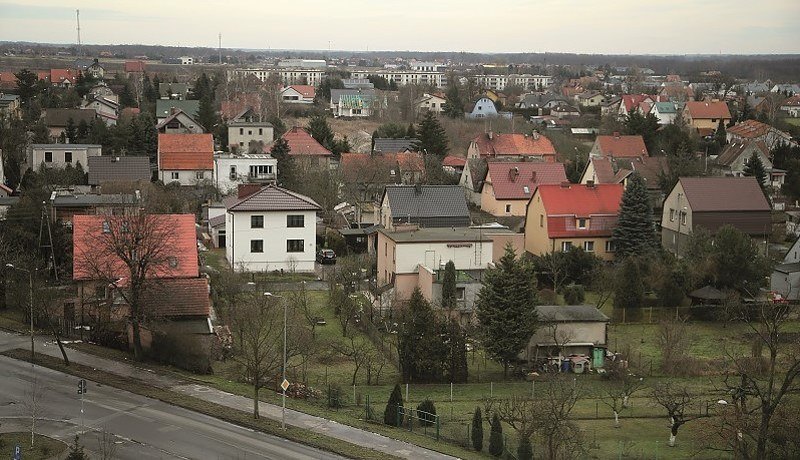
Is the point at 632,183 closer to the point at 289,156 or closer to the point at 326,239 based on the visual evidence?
the point at 326,239

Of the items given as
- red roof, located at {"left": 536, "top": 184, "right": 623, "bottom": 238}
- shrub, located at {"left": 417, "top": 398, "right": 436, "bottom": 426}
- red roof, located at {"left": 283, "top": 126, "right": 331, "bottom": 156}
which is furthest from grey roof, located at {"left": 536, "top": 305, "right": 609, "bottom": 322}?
red roof, located at {"left": 283, "top": 126, "right": 331, "bottom": 156}

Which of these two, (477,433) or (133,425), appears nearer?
(133,425)

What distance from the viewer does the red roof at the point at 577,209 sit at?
128ft

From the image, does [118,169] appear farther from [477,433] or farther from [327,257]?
[477,433]

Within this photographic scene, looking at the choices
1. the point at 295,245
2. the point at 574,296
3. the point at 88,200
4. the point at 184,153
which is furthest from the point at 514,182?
the point at 88,200

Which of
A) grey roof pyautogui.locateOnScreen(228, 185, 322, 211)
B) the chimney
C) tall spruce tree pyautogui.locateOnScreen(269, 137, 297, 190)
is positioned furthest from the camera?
tall spruce tree pyautogui.locateOnScreen(269, 137, 297, 190)

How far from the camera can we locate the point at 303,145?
189 feet

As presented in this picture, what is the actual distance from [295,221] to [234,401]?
631 inches

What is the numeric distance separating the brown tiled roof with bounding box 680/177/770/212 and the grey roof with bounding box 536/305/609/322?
13.5 m

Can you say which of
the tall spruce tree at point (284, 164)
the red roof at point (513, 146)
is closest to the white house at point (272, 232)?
the tall spruce tree at point (284, 164)

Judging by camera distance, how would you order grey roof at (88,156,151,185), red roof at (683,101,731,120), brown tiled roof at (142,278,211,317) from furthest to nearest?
1. red roof at (683,101,731,120)
2. grey roof at (88,156,151,185)
3. brown tiled roof at (142,278,211,317)

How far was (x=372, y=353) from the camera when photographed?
2675 cm

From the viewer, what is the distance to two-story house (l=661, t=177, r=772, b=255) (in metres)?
39.2

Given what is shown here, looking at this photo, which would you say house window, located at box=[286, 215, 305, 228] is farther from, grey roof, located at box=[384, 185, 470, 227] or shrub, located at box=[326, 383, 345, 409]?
shrub, located at box=[326, 383, 345, 409]
